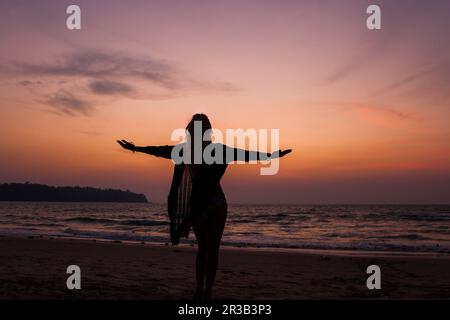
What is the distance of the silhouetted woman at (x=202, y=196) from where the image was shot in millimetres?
4883

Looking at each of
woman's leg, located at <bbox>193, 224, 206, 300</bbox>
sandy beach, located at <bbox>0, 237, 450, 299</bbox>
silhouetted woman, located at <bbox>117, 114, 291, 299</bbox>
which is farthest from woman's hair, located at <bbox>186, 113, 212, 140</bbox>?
sandy beach, located at <bbox>0, 237, 450, 299</bbox>

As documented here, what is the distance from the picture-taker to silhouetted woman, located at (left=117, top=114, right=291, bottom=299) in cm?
488

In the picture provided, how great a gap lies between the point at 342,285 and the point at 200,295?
3.52 m

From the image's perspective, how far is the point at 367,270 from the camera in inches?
382

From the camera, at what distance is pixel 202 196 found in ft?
16.2

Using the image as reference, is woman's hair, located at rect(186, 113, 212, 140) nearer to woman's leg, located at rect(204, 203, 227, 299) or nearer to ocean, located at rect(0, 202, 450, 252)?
woman's leg, located at rect(204, 203, 227, 299)

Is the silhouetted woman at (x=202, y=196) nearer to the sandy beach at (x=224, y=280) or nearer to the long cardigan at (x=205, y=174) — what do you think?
the long cardigan at (x=205, y=174)

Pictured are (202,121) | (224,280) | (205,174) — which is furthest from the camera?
(224,280)

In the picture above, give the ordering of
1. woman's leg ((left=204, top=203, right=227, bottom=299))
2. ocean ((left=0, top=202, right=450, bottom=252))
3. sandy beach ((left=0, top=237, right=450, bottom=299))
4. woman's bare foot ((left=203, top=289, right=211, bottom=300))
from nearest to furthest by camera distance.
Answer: woman's leg ((left=204, top=203, right=227, bottom=299))
woman's bare foot ((left=203, top=289, right=211, bottom=300))
sandy beach ((left=0, top=237, right=450, bottom=299))
ocean ((left=0, top=202, right=450, bottom=252))

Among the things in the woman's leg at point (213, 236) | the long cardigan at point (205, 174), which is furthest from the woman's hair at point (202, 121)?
the woman's leg at point (213, 236)

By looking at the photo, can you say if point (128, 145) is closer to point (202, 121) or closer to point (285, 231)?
point (202, 121)

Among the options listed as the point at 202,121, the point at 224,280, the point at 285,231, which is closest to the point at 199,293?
the point at 202,121

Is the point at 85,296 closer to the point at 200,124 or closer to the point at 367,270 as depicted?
the point at 200,124
